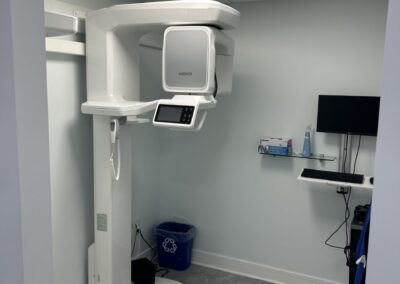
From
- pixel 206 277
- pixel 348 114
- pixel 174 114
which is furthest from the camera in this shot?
pixel 206 277

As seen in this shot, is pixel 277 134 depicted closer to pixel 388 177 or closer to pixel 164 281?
pixel 164 281

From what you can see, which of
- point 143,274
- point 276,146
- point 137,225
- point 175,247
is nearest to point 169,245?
point 175,247

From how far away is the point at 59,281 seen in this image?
2396mm

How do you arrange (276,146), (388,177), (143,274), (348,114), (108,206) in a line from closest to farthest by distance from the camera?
(388,177) → (108,206) → (348,114) → (143,274) → (276,146)

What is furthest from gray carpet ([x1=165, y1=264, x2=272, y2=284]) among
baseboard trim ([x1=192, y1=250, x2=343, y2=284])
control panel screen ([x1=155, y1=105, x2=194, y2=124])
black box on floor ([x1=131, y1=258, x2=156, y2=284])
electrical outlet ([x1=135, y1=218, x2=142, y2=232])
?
control panel screen ([x1=155, y1=105, x2=194, y2=124])

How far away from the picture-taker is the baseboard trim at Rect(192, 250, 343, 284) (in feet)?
10.1

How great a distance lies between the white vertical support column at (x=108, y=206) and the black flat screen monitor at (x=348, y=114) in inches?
55.3

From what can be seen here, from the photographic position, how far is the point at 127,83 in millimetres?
2395

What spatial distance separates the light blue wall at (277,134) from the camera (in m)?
2.75

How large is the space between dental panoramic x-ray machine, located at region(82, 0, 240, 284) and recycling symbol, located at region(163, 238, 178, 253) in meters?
0.76

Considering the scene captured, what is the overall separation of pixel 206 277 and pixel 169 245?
Result: 417 mm

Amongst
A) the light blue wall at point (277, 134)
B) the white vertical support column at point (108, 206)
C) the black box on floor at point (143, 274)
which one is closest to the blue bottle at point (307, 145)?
the light blue wall at point (277, 134)

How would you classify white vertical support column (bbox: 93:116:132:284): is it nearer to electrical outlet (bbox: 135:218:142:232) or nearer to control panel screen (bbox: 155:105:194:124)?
control panel screen (bbox: 155:105:194:124)

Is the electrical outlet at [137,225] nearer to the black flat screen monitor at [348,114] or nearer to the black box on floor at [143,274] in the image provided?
the black box on floor at [143,274]
